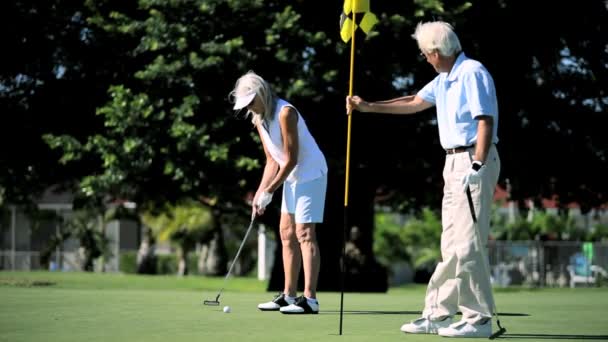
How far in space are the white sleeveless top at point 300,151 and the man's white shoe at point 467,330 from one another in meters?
2.44

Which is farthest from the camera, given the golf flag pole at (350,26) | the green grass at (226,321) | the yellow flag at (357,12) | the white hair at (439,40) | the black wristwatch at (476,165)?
the yellow flag at (357,12)

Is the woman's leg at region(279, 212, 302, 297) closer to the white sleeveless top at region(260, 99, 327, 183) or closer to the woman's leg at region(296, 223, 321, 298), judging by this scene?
the woman's leg at region(296, 223, 321, 298)

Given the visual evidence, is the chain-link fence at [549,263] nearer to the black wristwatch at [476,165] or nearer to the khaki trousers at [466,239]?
the khaki trousers at [466,239]

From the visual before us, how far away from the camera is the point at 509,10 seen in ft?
72.2

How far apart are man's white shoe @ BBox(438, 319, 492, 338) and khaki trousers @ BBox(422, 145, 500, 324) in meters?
0.04

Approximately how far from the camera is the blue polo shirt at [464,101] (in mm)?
7852

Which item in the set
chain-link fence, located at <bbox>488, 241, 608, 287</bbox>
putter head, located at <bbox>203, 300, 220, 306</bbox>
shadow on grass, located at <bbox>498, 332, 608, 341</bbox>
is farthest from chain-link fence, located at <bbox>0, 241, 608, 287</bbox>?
shadow on grass, located at <bbox>498, 332, 608, 341</bbox>

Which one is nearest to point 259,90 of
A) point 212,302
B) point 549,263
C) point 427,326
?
point 212,302

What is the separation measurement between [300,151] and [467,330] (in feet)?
8.82

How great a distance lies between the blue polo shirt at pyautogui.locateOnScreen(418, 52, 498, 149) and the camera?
7852mm

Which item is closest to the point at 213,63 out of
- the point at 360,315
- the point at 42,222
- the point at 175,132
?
the point at 175,132

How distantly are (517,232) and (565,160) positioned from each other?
1010 inches

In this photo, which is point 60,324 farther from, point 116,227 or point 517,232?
point 116,227

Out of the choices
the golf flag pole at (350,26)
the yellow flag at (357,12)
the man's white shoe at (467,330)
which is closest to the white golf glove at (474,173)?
the man's white shoe at (467,330)
